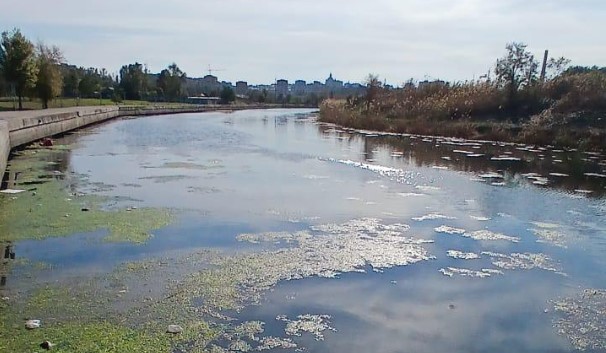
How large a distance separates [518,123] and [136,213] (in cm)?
2020

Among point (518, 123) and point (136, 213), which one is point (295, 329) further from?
point (518, 123)

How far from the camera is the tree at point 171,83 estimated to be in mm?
78625

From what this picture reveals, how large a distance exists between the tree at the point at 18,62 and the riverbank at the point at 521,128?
20647mm

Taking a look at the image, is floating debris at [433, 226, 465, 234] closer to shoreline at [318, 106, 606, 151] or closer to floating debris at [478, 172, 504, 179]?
floating debris at [478, 172, 504, 179]

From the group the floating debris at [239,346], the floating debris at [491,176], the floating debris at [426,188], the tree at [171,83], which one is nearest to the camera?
the floating debris at [239,346]

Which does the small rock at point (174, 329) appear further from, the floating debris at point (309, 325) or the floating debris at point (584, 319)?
the floating debris at point (584, 319)

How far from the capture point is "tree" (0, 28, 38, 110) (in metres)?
34.2

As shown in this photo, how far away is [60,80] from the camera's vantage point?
40250mm

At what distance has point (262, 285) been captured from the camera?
5.62m

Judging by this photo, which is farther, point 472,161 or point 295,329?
point 472,161

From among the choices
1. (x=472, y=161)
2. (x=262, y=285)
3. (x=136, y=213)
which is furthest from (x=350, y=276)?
(x=472, y=161)

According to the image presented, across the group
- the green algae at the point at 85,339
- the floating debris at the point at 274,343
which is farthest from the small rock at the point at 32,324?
the floating debris at the point at 274,343

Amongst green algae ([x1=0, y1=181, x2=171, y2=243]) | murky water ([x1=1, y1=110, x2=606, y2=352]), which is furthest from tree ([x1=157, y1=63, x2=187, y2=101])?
green algae ([x1=0, y1=181, x2=171, y2=243])

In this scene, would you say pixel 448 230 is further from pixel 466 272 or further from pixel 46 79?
pixel 46 79
